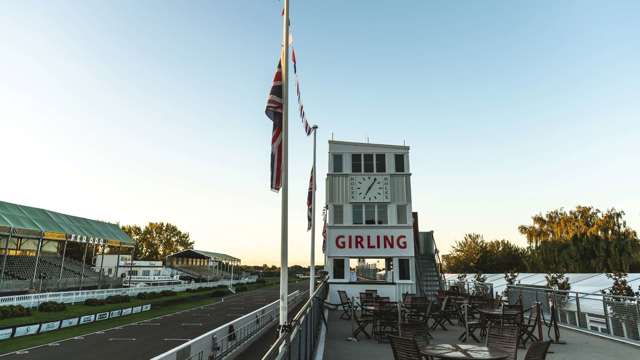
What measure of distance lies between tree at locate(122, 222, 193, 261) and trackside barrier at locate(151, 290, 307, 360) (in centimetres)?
10070

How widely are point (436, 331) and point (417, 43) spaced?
11.9 metres

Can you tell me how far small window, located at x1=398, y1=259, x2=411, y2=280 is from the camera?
1966cm

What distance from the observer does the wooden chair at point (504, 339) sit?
264 inches

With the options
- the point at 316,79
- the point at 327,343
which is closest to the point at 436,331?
the point at 327,343

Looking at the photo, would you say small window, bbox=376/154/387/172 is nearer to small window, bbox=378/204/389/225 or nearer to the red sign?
small window, bbox=378/204/389/225

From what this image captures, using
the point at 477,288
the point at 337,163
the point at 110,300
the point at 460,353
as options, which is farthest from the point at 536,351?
the point at 110,300

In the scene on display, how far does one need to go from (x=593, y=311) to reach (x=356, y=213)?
11.3 m

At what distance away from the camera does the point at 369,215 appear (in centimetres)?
2058

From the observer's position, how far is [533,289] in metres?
13.8

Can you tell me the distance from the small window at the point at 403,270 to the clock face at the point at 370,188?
3.32 m

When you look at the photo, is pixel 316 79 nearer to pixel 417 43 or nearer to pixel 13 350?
pixel 417 43

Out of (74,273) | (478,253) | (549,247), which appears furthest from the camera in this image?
(74,273)

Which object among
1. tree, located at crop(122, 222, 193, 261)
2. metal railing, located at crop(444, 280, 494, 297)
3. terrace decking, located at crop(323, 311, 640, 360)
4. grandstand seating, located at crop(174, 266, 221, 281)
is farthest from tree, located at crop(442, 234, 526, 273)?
tree, located at crop(122, 222, 193, 261)

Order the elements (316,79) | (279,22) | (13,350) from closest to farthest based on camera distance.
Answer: (279,22) → (316,79) → (13,350)
